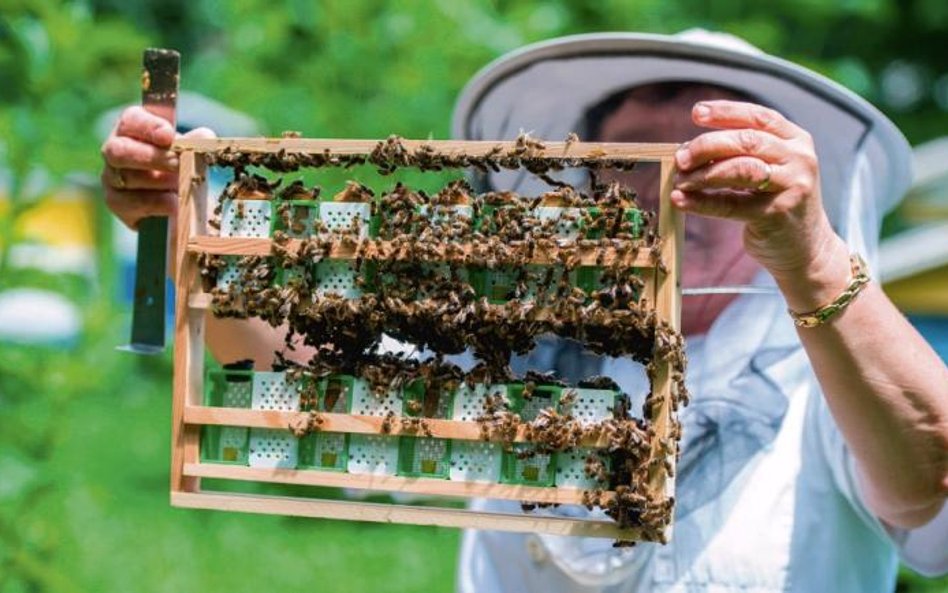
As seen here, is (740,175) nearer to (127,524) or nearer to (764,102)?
(764,102)

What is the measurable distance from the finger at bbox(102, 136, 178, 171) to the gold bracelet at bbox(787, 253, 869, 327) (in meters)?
1.12

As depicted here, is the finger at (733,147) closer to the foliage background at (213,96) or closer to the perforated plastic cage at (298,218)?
the perforated plastic cage at (298,218)

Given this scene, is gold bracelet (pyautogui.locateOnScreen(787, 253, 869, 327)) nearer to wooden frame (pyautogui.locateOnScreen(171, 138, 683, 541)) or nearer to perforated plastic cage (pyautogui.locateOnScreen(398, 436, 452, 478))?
wooden frame (pyautogui.locateOnScreen(171, 138, 683, 541))

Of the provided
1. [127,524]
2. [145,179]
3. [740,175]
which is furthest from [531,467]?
[127,524]

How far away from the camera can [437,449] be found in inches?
77.7

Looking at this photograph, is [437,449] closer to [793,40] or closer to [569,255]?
[569,255]

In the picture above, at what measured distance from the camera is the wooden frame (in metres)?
1.89

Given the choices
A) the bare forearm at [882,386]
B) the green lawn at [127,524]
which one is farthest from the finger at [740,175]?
the green lawn at [127,524]

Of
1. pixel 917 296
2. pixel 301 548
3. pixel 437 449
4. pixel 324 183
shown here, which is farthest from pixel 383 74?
pixel 437 449

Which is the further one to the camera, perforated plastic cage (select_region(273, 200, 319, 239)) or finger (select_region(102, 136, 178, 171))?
finger (select_region(102, 136, 178, 171))

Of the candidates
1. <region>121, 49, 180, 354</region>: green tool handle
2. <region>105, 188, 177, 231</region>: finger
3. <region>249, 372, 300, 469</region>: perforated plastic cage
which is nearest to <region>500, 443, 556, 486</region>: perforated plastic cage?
<region>249, 372, 300, 469</region>: perforated plastic cage

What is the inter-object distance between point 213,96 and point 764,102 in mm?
3586

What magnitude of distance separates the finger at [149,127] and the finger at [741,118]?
0.94m

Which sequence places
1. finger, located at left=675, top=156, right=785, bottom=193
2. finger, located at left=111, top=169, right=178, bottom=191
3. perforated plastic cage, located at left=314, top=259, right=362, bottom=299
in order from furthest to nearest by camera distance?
finger, located at left=111, top=169, right=178, bottom=191 < perforated plastic cage, located at left=314, top=259, right=362, bottom=299 < finger, located at left=675, top=156, right=785, bottom=193
